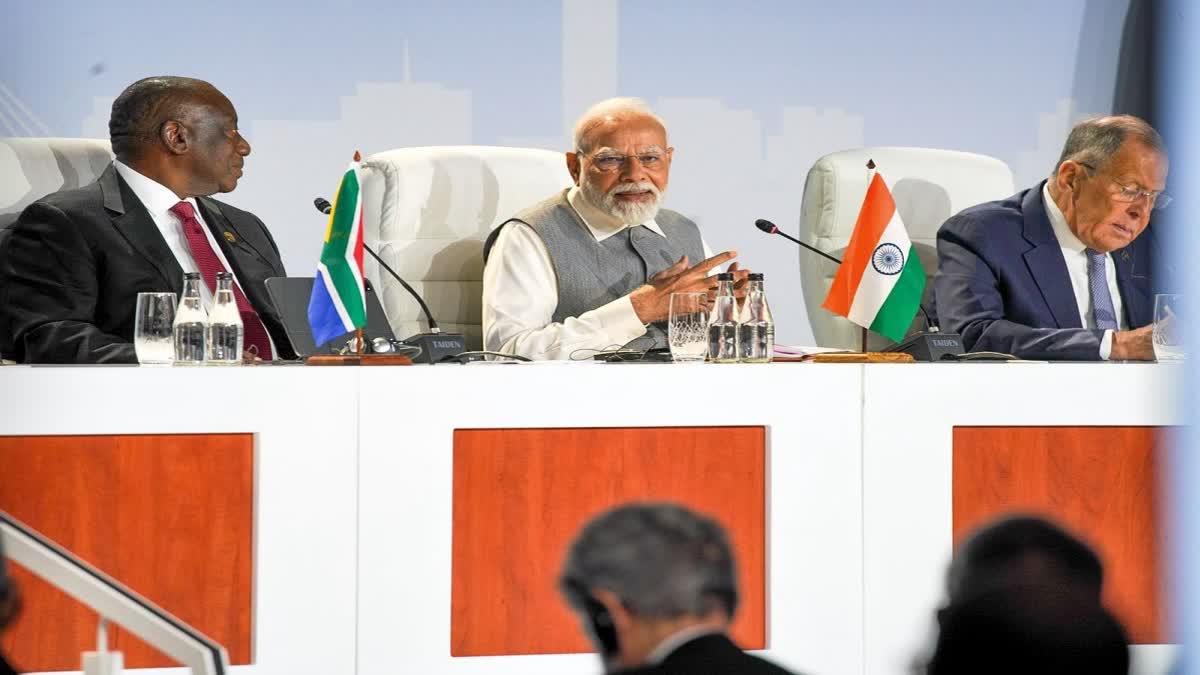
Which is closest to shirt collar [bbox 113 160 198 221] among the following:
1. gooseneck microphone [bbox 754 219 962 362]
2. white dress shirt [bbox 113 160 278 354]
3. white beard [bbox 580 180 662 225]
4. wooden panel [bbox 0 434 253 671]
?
white dress shirt [bbox 113 160 278 354]

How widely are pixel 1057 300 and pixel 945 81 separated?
1.15 m

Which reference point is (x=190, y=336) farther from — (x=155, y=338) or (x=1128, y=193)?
(x=1128, y=193)

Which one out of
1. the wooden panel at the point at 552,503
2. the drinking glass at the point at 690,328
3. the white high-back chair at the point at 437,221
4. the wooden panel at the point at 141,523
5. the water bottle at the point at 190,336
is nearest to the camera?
the wooden panel at the point at 141,523

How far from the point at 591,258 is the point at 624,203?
0.15m

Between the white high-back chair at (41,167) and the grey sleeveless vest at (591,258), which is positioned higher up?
the white high-back chair at (41,167)

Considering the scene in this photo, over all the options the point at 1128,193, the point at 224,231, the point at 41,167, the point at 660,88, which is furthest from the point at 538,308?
the point at 1128,193

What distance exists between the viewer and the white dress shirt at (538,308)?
10.1ft

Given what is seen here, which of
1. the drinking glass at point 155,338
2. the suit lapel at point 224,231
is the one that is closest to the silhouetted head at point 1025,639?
the drinking glass at point 155,338

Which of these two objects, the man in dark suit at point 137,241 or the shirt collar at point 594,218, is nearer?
the man in dark suit at point 137,241

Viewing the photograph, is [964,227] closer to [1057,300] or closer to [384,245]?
[1057,300]

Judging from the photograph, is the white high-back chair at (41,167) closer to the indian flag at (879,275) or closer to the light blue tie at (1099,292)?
the indian flag at (879,275)

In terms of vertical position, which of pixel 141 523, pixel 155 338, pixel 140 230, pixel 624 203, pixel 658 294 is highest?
pixel 624 203

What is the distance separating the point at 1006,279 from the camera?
127 inches

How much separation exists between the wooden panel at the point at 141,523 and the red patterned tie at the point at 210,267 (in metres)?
0.93
